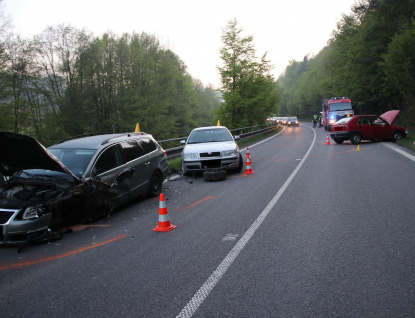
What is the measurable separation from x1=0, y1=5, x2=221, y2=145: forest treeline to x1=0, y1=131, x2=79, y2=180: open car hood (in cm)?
1931

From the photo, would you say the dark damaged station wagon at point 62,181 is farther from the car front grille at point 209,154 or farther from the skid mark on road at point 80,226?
the car front grille at point 209,154

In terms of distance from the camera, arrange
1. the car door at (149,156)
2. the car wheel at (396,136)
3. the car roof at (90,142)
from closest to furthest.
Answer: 1. the car roof at (90,142)
2. the car door at (149,156)
3. the car wheel at (396,136)

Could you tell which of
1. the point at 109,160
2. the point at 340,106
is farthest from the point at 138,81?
the point at 109,160

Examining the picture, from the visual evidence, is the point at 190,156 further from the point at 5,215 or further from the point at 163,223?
the point at 5,215

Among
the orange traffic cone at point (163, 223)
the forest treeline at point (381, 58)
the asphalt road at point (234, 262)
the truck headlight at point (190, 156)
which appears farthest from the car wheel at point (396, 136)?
the orange traffic cone at point (163, 223)

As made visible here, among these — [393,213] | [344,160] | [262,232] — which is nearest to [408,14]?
[344,160]

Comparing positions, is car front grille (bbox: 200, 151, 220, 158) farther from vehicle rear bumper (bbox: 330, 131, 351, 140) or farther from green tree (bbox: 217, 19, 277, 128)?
green tree (bbox: 217, 19, 277, 128)

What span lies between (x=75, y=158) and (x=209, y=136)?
617 cm

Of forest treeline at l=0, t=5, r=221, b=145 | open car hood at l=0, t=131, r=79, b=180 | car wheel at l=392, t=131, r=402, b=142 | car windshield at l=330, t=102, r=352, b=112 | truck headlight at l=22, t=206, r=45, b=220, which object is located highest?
forest treeline at l=0, t=5, r=221, b=145

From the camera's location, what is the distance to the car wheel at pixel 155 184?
27.1 feet

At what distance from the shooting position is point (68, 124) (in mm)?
A: 33000

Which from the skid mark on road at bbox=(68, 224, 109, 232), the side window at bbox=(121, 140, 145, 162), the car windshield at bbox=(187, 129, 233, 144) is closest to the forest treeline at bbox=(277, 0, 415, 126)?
the car windshield at bbox=(187, 129, 233, 144)

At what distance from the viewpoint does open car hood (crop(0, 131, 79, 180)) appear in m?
5.00

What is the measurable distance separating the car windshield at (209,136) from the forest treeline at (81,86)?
16473mm
